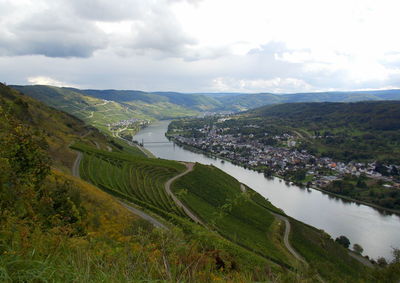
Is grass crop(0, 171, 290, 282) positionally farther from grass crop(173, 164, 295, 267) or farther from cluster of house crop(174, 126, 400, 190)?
cluster of house crop(174, 126, 400, 190)

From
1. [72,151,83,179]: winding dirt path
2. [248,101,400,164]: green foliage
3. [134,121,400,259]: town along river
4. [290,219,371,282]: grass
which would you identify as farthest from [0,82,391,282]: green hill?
[248,101,400,164]: green foliage

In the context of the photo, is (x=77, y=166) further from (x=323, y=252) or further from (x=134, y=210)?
(x=323, y=252)

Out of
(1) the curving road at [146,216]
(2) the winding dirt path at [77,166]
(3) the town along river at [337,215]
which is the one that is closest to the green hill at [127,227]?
(2) the winding dirt path at [77,166]

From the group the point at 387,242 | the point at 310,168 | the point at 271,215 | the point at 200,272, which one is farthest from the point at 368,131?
the point at 200,272

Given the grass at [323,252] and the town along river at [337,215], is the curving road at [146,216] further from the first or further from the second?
the town along river at [337,215]

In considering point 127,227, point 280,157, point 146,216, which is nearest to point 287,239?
point 146,216

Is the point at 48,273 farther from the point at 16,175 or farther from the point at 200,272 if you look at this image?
the point at 16,175
